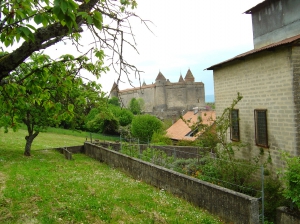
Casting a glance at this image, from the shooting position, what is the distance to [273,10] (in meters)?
12.9

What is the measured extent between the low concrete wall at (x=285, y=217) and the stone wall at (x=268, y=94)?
2789 millimetres

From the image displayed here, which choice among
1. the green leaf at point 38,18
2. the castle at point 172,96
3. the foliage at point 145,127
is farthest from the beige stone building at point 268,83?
the castle at point 172,96

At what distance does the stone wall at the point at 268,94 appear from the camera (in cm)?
996

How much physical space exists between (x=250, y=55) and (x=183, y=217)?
24.1ft

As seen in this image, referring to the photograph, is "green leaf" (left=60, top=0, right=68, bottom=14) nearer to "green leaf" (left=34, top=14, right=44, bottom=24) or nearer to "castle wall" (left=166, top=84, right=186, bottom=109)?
"green leaf" (left=34, top=14, right=44, bottom=24)

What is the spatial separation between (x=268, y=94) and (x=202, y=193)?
4.85 m

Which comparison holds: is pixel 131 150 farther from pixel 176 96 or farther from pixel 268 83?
pixel 176 96

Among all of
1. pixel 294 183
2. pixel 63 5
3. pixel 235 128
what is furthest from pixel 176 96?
pixel 63 5

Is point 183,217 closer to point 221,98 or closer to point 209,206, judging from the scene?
point 209,206

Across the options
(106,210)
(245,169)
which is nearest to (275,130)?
(245,169)

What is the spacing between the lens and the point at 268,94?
1112 centimetres

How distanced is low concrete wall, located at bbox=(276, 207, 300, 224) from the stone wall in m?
2.79

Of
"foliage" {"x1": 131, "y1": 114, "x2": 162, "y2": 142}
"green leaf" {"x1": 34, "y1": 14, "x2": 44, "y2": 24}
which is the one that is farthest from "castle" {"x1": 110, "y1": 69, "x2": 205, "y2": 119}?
"green leaf" {"x1": 34, "y1": 14, "x2": 44, "y2": 24}

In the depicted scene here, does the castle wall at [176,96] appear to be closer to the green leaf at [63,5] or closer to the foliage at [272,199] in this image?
the foliage at [272,199]
